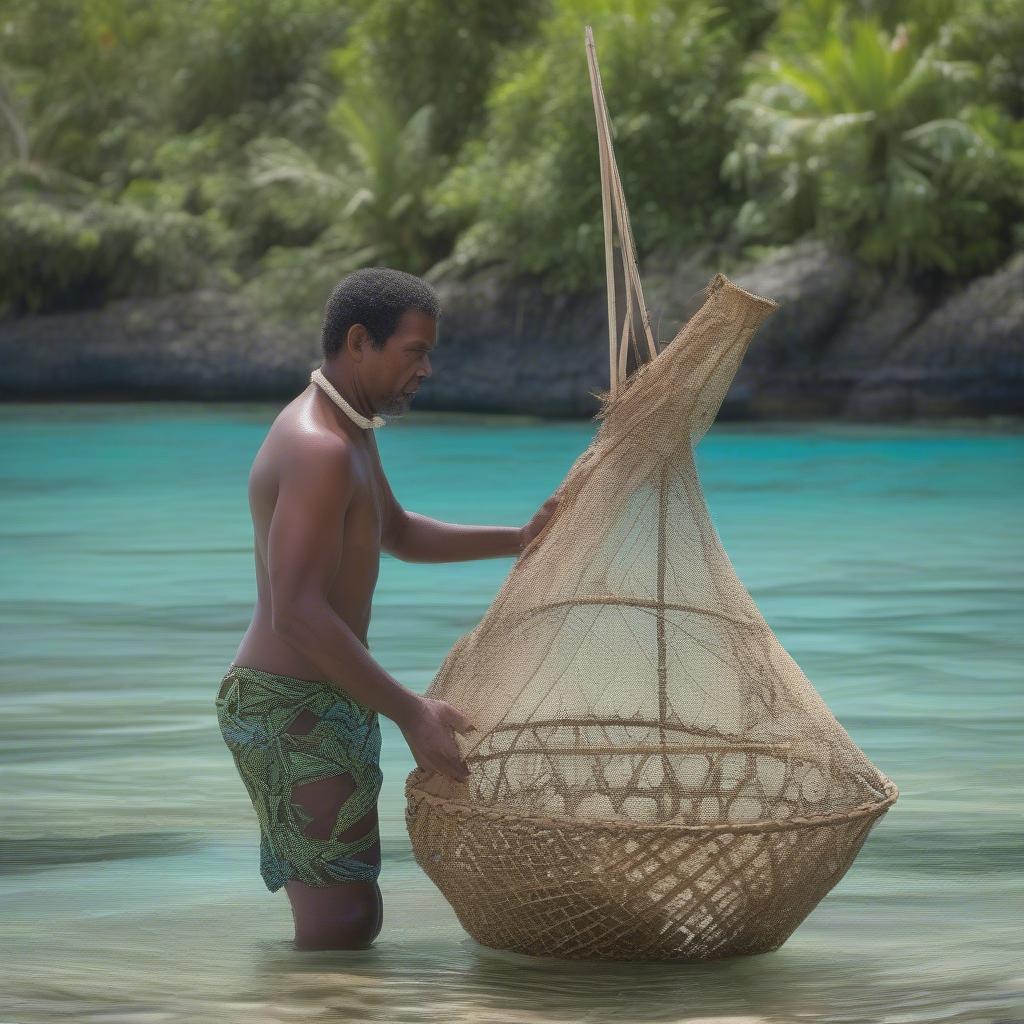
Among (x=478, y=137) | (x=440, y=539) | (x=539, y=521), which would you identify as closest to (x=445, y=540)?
(x=440, y=539)

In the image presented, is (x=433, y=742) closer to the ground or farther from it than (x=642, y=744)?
farther from it

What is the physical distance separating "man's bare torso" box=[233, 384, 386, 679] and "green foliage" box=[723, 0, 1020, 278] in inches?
666

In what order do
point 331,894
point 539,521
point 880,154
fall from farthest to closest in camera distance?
1. point 880,154
2. point 539,521
3. point 331,894

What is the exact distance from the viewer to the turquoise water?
2.97 m

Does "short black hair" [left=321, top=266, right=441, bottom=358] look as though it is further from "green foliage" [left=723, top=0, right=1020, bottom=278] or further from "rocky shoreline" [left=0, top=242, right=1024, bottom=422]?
"green foliage" [left=723, top=0, right=1020, bottom=278]

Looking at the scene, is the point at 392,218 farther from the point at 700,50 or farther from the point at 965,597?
the point at 965,597

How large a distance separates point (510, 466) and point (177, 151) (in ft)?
44.7

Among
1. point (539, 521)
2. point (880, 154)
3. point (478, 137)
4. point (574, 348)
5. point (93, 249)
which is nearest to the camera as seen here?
point (539, 521)

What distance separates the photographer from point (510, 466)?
15.2 m

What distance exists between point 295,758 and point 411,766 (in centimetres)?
215

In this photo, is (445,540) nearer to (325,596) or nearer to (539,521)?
(539,521)

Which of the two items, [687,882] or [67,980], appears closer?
[687,882]

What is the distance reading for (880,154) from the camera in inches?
794

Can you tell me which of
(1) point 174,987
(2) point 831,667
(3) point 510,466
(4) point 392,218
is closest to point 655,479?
(1) point 174,987
